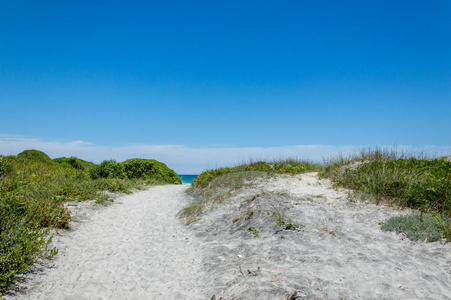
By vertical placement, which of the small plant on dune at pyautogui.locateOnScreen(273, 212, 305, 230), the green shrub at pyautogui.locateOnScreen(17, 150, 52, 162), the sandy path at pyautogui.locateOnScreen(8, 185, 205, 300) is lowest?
the sandy path at pyautogui.locateOnScreen(8, 185, 205, 300)

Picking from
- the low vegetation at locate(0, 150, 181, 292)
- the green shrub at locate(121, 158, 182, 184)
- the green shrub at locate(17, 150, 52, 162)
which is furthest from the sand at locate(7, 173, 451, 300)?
the green shrub at locate(17, 150, 52, 162)

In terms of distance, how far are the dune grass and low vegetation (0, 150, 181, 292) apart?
12.6 feet

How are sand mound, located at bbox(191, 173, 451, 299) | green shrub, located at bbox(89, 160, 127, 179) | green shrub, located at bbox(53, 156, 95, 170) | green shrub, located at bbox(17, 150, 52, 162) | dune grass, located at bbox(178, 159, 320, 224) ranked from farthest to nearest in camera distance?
1. green shrub, located at bbox(53, 156, 95, 170)
2. green shrub, located at bbox(89, 160, 127, 179)
3. green shrub, located at bbox(17, 150, 52, 162)
4. dune grass, located at bbox(178, 159, 320, 224)
5. sand mound, located at bbox(191, 173, 451, 299)

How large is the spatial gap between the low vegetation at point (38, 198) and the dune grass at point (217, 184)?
12.6 ft

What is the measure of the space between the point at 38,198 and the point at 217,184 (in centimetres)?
767

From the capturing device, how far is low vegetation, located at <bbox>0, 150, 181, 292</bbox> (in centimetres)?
524

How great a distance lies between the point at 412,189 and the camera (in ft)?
29.0

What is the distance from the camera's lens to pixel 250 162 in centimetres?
2011

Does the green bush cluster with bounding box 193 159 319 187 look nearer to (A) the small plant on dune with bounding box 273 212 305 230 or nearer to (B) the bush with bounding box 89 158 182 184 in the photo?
(B) the bush with bounding box 89 158 182 184

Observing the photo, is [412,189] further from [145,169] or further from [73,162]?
[73,162]

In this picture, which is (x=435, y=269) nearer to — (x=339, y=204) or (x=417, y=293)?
(x=417, y=293)

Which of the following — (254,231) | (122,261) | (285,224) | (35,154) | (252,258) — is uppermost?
(35,154)

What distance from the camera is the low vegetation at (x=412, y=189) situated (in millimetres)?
6754

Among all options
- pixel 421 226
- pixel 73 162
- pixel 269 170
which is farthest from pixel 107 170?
pixel 421 226
